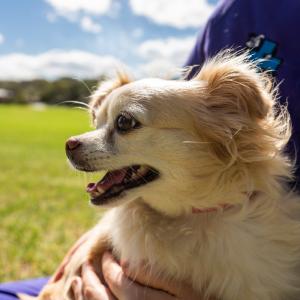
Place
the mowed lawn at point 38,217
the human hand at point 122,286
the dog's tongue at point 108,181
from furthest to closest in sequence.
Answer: the mowed lawn at point 38,217
the dog's tongue at point 108,181
the human hand at point 122,286

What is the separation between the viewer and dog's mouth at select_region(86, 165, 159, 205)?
2.27 metres

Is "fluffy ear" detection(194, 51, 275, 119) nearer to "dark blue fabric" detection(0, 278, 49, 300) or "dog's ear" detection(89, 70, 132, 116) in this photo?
"dog's ear" detection(89, 70, 132, 116)

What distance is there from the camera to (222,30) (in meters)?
2.68

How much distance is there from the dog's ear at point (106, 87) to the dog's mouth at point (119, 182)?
2.00 feet

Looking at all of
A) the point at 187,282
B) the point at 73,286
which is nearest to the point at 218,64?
the point at 187,282

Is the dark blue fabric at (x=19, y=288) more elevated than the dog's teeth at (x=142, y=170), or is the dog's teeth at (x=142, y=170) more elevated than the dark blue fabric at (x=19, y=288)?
the dog's teeth at (x=142, y=170)

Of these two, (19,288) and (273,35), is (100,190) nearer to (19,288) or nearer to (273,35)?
(19,288)

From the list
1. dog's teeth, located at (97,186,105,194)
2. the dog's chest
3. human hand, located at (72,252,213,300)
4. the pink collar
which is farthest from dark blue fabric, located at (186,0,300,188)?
dog's teeth, located at (97,186,105,194)

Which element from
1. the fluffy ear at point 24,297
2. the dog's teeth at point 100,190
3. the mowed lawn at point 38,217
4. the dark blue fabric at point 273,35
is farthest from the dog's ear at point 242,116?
the fluffy ear at point 24,297

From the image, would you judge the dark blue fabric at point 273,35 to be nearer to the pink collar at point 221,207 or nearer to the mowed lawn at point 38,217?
the pink collar at point 221,207

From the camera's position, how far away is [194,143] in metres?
2.19

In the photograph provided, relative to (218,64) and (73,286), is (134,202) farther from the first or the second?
(218,64)

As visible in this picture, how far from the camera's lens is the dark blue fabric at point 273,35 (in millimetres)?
2330

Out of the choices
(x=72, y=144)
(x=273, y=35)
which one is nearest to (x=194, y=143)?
(x=72, y=144)
